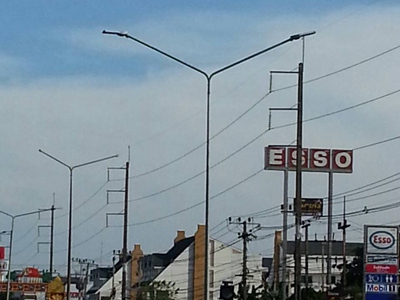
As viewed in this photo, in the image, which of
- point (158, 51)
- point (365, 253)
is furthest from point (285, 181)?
point (158, 51)

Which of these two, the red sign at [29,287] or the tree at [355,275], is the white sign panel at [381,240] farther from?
the red sign at [29,287]

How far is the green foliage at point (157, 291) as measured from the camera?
409 feet

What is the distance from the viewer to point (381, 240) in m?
51.2

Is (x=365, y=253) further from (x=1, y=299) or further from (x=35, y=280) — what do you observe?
(x=1, y=299)

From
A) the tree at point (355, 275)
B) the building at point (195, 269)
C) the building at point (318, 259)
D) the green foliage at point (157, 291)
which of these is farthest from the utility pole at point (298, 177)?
the building at point (195, 269)

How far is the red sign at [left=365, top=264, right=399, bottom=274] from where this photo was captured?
164 ft

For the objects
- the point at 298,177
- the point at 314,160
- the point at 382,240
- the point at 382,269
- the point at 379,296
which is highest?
the point at 314,160

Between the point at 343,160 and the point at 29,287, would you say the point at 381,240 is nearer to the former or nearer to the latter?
the point at 343,160

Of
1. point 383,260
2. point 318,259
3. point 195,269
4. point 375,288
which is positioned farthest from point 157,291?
point 375,288

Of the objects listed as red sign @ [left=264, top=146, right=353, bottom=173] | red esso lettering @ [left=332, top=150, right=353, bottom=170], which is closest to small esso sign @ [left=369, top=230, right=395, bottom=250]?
red sign @ [left=264, top=146, right=353, bottom=173]

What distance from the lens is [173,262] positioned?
140750 millimetres

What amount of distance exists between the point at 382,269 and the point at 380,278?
544mm

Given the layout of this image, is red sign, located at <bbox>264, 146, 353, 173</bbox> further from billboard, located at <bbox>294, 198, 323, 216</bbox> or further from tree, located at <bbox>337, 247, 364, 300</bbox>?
tree, located at <bbox>337, 247, 364, 300</bbox>

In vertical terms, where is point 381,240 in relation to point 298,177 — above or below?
below
